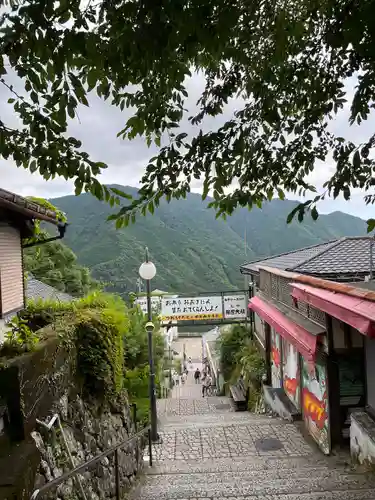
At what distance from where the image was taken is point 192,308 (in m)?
21.3

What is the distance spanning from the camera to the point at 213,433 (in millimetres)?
10555

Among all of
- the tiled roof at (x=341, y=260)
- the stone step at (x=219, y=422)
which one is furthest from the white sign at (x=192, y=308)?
the tiled roof at (x=341, y=260)

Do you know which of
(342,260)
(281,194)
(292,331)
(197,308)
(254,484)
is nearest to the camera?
(281,194)

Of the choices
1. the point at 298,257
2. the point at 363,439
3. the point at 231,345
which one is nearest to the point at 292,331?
the point at 363,439

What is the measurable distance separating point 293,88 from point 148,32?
2.07 metres

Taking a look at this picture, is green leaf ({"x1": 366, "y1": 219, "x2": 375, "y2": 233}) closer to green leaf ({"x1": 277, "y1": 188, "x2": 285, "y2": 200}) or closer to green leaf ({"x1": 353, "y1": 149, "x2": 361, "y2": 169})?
green leaf ({"x1": 353, "y1": 149, "x2": 361, "y2": 169})

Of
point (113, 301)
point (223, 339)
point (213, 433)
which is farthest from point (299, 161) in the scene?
point (223, 339)

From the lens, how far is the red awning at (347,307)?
17.7 ft

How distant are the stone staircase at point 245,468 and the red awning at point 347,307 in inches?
92.7

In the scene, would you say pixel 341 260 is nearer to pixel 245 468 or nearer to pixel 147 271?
pixel 147 271

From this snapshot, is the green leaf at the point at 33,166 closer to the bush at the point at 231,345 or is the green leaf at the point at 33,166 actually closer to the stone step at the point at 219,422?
the stone step at the point at 219,422

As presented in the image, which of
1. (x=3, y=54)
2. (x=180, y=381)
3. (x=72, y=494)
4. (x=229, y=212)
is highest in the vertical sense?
(x=3, y=54)

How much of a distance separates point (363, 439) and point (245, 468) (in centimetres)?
226

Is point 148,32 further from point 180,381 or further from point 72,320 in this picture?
point 180,381
